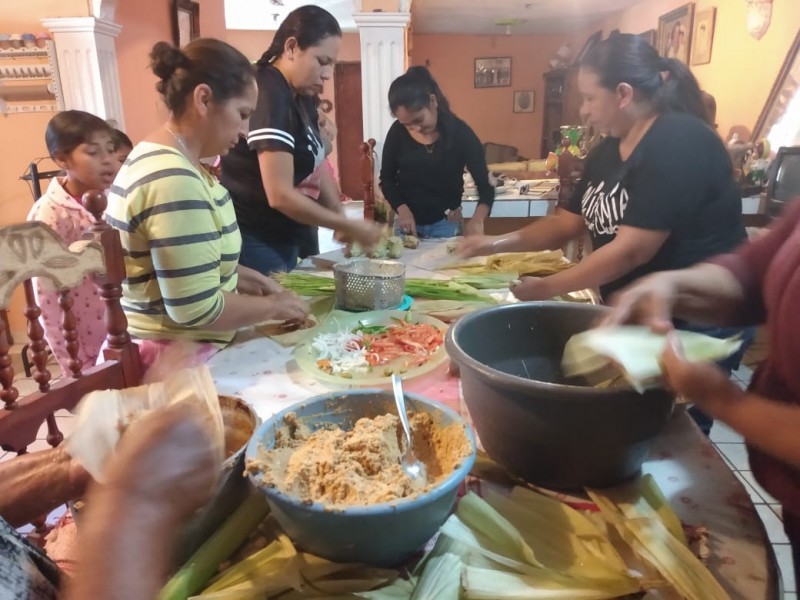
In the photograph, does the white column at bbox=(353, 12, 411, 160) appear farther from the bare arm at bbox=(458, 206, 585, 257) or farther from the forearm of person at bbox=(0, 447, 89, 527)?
the forearm of person at bbox=(0, 447, 89, 527)

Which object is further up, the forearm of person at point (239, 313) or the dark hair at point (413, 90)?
the dark hair at point (413, 90)

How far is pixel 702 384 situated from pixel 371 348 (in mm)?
765

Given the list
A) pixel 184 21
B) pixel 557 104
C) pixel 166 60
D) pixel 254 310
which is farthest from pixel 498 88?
pixel 254 310

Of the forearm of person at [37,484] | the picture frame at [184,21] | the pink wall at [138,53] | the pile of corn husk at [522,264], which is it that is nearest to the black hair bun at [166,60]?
the forearm of person at [37,484]

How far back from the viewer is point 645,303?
36.9 inches

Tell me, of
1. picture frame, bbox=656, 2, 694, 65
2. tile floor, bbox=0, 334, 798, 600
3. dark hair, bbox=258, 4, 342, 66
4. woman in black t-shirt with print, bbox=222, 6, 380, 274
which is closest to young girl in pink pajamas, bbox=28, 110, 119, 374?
tile floor, bbox=0, 334, 798, 600

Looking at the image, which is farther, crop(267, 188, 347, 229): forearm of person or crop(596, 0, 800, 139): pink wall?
crop(596, 0, 800, 139): pink wall

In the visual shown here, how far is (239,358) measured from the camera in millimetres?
1359

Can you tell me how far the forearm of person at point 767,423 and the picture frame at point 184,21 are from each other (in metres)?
4.72

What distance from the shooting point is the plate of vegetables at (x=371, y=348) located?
1.24 m

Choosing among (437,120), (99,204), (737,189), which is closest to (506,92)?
(437,120)

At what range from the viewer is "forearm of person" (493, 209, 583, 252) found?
1860mm

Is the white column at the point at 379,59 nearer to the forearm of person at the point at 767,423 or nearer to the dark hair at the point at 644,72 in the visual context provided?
the dark hair at the point at 644,72

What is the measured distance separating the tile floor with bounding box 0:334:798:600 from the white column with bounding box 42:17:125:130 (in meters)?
1.74
